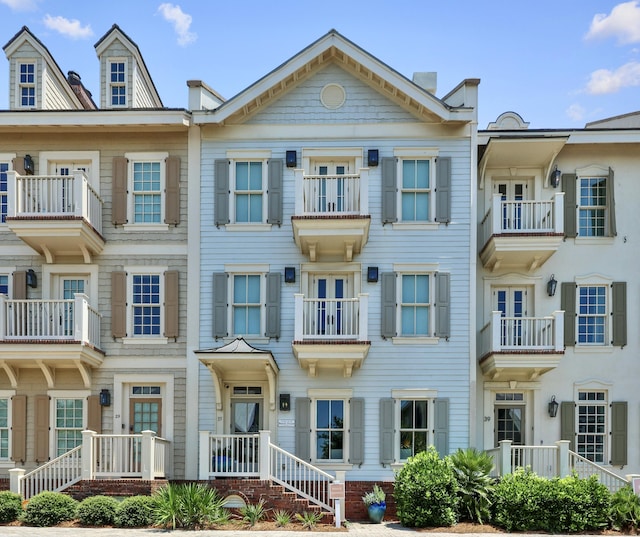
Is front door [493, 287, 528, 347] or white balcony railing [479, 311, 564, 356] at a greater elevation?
A: front door [493, 287, 528, 347]

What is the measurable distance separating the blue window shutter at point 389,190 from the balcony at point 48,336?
8.61m

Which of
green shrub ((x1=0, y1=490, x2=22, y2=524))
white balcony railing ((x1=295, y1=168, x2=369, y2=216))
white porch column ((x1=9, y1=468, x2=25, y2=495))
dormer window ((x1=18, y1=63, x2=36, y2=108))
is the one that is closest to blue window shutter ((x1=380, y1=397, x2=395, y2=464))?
white balcony railing ((x1=295, y1=168, x2=369, y2=216))

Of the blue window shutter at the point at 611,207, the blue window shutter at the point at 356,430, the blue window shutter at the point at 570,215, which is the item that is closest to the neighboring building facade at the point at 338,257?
the blue window shutter at the point at 356,430

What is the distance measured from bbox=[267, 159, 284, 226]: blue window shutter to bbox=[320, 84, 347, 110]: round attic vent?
216 centimetres

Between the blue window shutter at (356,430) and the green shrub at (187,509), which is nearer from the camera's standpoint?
the green shrub at (187,509)

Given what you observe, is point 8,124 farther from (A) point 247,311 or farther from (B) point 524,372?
(B) point 524,372

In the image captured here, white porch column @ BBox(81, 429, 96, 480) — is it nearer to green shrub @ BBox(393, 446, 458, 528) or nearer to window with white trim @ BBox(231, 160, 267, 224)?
window with white trim @ BBox(231, 160, 267, 224)

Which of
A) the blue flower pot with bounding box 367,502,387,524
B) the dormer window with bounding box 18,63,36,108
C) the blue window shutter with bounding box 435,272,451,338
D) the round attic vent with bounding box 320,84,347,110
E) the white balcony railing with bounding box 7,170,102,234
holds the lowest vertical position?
the blue flower pot with bounding box 367,502,387,524

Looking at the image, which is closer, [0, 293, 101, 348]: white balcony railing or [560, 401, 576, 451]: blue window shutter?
[0, 293, 101, 348]: white balcony railing

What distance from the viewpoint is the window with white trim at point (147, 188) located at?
19219 mm

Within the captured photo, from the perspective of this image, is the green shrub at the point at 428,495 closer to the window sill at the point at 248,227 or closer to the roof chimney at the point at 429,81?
the window sill at the point at 248,227

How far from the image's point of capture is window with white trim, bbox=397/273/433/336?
18.7m

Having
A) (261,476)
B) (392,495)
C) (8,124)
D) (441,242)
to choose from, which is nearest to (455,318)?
(441,242)

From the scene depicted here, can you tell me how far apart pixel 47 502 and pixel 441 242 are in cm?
1208
